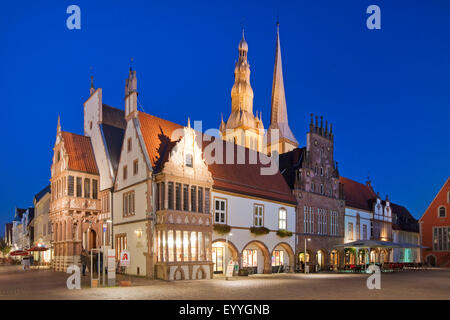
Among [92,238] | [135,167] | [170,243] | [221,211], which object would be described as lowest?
[92,238]

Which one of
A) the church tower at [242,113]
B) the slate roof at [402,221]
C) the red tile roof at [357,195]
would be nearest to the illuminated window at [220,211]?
the red tile roof at [357,195]

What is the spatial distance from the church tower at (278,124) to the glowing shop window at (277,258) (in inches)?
1572

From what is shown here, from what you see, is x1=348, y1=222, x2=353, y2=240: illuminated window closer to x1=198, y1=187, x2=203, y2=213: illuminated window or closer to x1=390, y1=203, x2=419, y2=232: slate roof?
x1=390, y1=203, x2=419, y2=232: slate roof

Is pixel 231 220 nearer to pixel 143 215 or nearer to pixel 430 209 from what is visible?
pixel 143 215

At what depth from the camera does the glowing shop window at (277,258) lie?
40844mm

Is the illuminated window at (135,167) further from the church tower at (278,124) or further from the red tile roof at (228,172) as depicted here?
the church tower at (278,124)

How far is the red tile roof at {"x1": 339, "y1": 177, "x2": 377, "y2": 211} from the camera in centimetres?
5500

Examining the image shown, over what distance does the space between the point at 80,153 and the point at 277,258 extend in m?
20.1

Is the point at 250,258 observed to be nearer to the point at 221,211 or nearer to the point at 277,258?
the point at 277,258

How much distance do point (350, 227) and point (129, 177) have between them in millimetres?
29111

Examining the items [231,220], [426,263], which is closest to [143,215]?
[231,220]

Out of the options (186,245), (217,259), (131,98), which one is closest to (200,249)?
(186,245)

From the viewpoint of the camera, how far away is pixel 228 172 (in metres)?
38.4

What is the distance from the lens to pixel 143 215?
31969 millimetres
